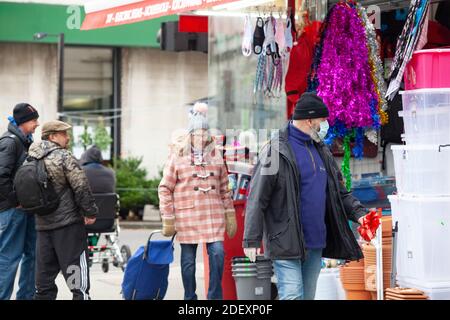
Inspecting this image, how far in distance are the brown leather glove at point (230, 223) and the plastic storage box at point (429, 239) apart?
192cm

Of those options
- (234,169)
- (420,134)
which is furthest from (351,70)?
(234,169)

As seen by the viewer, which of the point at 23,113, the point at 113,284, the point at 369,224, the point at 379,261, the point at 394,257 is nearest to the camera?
the point at 369,224

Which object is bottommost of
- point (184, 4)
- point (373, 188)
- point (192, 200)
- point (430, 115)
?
point (192, 200)

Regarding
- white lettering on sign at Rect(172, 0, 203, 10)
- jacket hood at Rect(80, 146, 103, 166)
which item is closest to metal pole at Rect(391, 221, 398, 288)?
white lettering on sign at Rect(172, 0, 203, 10)

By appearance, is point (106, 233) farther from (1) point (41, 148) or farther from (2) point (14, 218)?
(1) point (41, 148)

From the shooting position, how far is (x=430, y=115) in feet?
24.2

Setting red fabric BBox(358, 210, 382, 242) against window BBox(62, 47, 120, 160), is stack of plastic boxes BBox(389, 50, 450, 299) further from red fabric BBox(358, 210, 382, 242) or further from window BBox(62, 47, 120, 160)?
window BBox(62, 47, 120, 160)

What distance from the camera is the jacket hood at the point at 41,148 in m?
8.39

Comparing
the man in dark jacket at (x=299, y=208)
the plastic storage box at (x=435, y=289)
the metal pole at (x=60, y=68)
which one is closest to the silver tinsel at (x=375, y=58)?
the man in dark jacket at (x=299, y=208)

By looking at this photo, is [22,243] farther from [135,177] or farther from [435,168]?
[135,177]

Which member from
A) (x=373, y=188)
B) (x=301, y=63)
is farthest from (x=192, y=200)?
(x=373, y=188)

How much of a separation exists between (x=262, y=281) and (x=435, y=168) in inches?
90.8

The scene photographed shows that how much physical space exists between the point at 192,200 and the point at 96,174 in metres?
3.30

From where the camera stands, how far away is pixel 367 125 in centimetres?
833
